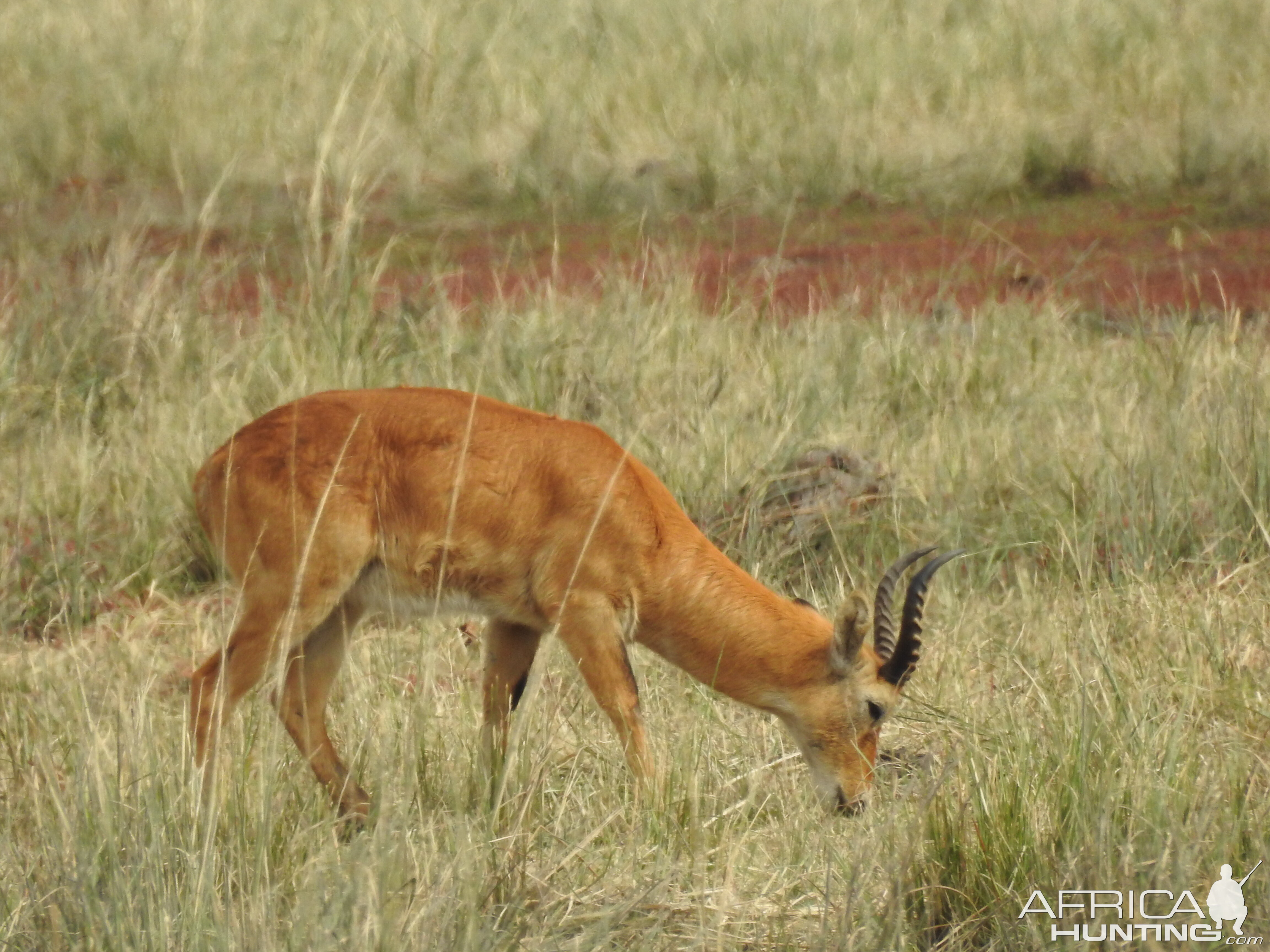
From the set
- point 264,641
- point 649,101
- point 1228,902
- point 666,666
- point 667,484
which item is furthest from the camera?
point 649,101

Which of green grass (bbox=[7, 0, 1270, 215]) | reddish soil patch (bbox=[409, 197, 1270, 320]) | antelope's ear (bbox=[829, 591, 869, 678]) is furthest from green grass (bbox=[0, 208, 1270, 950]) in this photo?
green grass (bbox=[7, 0, 1270, 215])

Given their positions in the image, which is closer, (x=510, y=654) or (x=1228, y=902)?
(x=1228, y=902)

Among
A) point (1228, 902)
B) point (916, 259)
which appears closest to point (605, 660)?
point (1228, 902)

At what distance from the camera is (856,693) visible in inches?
219

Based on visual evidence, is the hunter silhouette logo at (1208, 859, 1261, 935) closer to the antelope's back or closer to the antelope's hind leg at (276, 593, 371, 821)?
the antelope's back

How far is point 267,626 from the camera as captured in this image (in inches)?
209

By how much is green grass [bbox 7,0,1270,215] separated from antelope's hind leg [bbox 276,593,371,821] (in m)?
9.31

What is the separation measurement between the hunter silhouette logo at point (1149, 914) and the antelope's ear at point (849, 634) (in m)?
1.52

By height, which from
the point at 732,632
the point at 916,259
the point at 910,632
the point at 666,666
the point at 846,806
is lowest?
the point at 916,259

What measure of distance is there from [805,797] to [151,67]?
49.9 ft

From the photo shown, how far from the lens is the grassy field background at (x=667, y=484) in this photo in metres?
4.02

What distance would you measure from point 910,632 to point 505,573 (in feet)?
4.19

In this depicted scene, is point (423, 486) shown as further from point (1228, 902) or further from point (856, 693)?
point (1228, 902)

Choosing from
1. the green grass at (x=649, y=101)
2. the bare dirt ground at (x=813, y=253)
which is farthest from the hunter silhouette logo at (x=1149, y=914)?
the green grass at (x=649, y=101)
